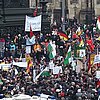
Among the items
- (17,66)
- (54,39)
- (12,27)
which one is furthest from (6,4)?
(17,66)

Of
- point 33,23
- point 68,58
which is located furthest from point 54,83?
point 33,23

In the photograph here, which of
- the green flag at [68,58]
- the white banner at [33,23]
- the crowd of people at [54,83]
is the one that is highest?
the white banner at [33,23]

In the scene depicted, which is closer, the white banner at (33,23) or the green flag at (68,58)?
the green flag at (68,58)

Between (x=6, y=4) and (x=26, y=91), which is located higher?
(x=6, y=4)

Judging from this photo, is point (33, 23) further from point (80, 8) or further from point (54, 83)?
point (80, 8)

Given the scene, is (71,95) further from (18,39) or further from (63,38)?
(18,39)

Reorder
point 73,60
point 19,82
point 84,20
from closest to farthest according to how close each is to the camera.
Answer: point 19,82 → point 73,60 → point 84,20

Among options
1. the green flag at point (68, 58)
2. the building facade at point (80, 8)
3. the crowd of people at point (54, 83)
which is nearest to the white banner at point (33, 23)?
the crowd of people at point (54, 83)

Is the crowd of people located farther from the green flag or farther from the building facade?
the building facade

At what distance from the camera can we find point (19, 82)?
23.1 m

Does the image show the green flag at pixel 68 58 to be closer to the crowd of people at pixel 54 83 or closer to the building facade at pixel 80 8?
the crowd of people at pixel 54 83

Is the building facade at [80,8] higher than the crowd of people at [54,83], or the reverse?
the building facade at [80,8]

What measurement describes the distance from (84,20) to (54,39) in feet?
66.2

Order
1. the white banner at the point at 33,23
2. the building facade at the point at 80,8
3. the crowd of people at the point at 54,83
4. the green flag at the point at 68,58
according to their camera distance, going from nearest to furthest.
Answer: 1. the crowd of people at the point at 54,83
2. the green flag at the point at 68,58
3. the white banner at the point at 33,23
4. the building facade at the point at 80,8
